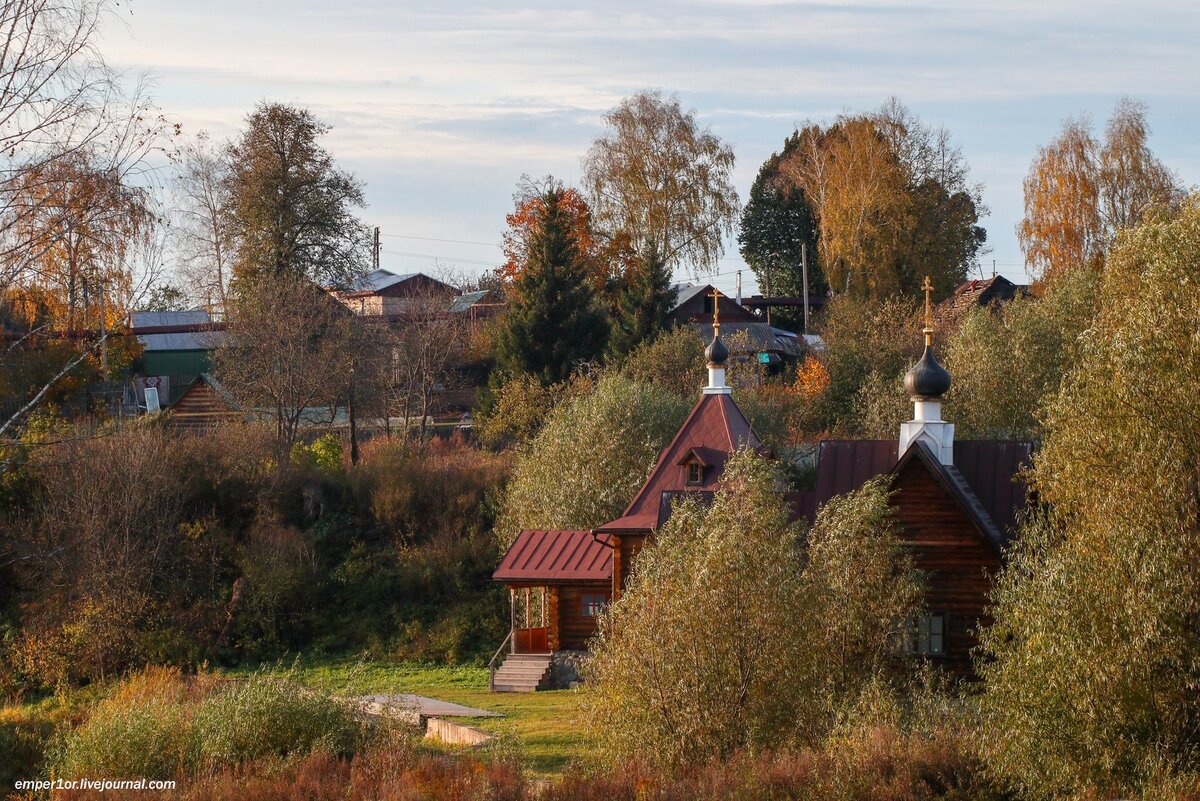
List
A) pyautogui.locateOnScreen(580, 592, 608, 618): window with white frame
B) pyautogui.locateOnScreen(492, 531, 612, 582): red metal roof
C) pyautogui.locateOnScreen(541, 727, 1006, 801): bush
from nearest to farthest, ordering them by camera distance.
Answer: pyautogui.locateOnScreen(541, 727, 1006, 801): bush, pyautogui.locateOnScreen(492, 531, 612, 582): red metal roof, pyautogui.locateOnScreen(580, 592, 608, 618): window with white frame

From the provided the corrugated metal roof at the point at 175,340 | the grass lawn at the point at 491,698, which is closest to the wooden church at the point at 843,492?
the grass lawn at the point at 491,698

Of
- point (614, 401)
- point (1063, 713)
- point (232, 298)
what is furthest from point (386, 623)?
point (1063, 713)

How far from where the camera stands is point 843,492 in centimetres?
2408

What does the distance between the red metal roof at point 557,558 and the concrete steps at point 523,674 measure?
5.43 feet

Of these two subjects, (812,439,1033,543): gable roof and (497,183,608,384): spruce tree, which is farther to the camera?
(497,183,608,384): spruce tree

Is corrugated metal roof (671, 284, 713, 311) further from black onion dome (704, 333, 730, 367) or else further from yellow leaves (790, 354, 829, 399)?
black onion dome (704, 333, 730, 367)

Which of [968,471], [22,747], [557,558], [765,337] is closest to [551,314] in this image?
[765,337]

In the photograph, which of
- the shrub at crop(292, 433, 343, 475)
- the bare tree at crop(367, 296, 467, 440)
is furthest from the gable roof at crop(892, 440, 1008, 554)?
the bare tree at crop(367, 296, 467, 440)

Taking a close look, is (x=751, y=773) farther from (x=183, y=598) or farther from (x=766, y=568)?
(x=183, y=598)

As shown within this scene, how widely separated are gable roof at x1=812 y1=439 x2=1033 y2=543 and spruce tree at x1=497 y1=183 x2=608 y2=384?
53.7 ft

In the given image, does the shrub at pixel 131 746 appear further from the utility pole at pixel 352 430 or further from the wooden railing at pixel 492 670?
the utility pole at pixel 352 430

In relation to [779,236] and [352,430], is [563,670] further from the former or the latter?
[779,236]

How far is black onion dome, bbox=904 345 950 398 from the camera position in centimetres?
2417

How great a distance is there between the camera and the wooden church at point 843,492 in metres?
22.9
